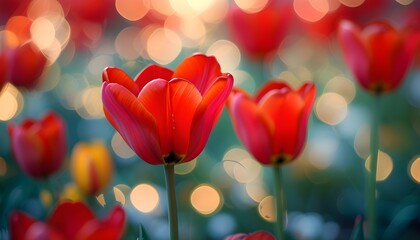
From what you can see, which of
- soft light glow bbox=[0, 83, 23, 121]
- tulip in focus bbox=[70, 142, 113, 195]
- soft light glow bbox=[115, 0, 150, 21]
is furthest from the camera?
soft light glow bbox=[115, 0, 150, 21]

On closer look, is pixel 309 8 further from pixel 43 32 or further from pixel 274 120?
pixel 274 120

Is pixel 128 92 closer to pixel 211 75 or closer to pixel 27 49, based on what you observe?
pixel 211 75

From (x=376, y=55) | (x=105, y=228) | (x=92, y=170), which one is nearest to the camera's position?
(x=105, y=228)

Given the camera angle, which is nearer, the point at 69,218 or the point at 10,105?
the point at 69,218

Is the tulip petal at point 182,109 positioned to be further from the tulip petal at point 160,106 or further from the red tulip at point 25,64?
the red tulip at point 25,64

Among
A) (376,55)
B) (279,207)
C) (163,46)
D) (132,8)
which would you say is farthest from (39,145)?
(132,8)

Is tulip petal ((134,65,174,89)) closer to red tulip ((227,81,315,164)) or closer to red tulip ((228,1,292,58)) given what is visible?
red tulip ((227,81,315,164))

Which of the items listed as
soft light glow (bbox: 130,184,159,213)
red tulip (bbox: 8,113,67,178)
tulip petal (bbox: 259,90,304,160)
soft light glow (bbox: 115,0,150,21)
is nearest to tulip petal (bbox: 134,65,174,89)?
tulip petal (bbox: 259,90,304,160)

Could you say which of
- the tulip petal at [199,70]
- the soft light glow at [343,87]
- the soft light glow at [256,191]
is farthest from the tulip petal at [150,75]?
the soft light glow at [343,87]
